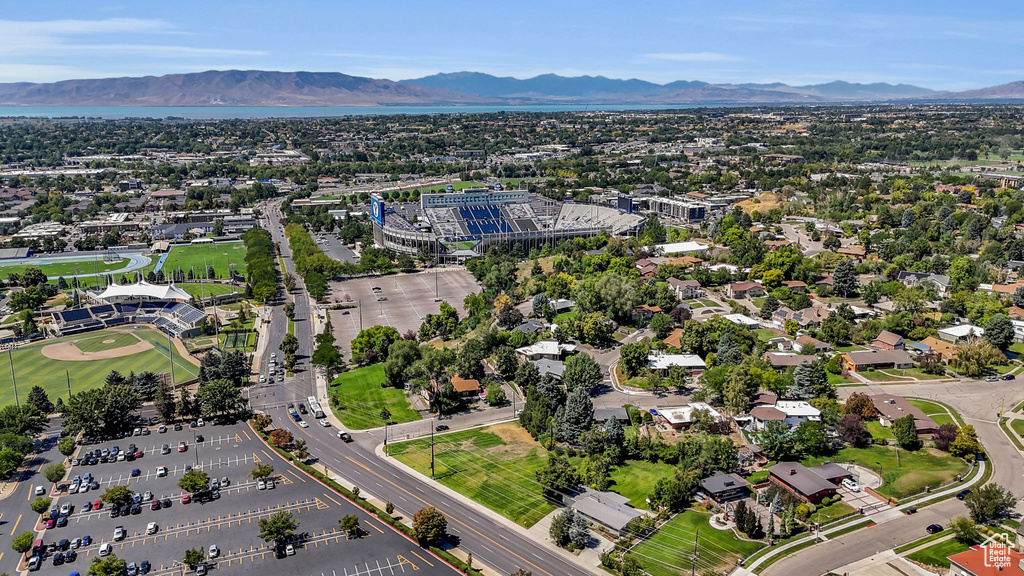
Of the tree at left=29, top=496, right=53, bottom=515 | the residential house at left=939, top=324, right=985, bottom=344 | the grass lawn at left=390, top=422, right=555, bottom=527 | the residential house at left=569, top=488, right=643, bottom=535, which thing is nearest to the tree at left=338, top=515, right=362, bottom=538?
the grass lawn at left=390, top=422, right=555, bottom=527

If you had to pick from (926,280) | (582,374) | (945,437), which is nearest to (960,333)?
(926,280)

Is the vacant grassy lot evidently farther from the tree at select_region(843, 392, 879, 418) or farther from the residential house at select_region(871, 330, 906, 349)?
the residential house at select_region(871, 330, 906, 349)

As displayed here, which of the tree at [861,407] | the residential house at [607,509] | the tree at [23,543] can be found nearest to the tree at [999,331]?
the tree at [861,407]

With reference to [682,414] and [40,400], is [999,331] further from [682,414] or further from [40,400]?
[40,400]

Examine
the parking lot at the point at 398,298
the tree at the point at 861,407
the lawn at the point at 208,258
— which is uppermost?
the tree at the point at 861,407

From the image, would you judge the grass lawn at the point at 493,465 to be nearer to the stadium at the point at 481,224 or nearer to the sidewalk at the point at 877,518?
the sidewalk at the point at 877,518

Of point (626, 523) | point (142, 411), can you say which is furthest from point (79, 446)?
point (626, 523)
